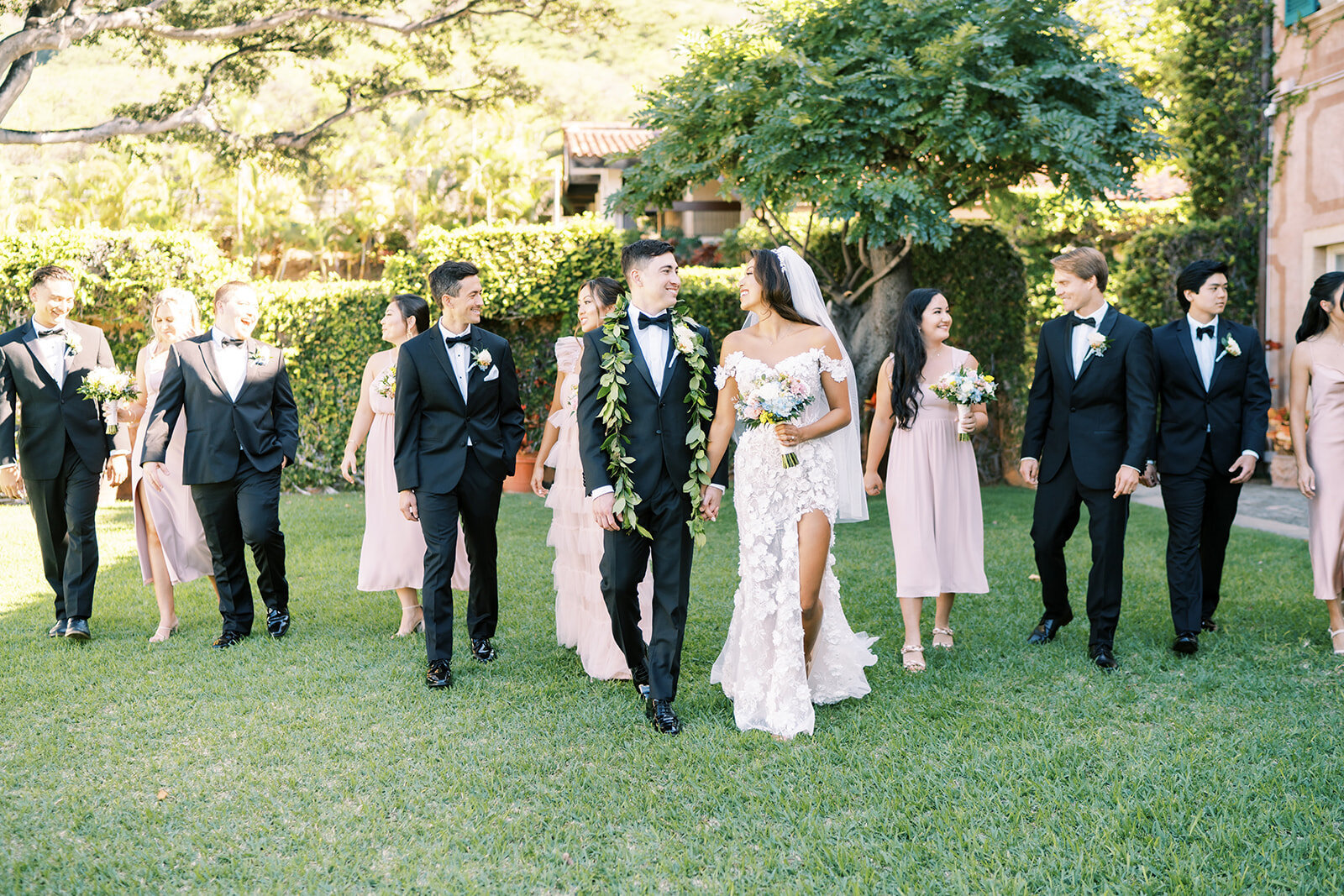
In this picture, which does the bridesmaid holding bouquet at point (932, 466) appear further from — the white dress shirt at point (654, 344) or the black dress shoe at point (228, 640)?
the black dress shoe at point (228, 640)

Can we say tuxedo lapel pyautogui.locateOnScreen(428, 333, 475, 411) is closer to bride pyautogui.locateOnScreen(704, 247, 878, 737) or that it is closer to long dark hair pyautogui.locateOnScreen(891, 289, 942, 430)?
bride pyautogui.locateOnScreen(704, 247, 878, 737)

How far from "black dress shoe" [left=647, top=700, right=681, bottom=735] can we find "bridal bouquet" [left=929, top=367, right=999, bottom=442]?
235 cm

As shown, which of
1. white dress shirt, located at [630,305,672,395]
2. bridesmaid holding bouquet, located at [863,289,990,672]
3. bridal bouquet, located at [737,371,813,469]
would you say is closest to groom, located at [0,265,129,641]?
white dress shirt, located at [630,305,672,395]

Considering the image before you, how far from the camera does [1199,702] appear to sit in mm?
4828

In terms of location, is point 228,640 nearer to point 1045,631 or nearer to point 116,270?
point 1045,631

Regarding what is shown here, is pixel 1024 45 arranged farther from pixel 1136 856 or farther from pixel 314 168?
pixel 314 168

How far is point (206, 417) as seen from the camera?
20.1 feet

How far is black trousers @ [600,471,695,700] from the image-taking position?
4.64 m

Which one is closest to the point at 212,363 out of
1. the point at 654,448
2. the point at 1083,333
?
the point at 654,448

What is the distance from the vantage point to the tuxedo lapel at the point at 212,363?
242 inches

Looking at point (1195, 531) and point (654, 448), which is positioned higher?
point (654, 448)

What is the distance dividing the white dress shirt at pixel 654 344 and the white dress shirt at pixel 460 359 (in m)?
1.19

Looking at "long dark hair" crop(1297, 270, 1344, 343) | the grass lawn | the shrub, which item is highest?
the shrub

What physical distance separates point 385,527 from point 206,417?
1.24 meters
